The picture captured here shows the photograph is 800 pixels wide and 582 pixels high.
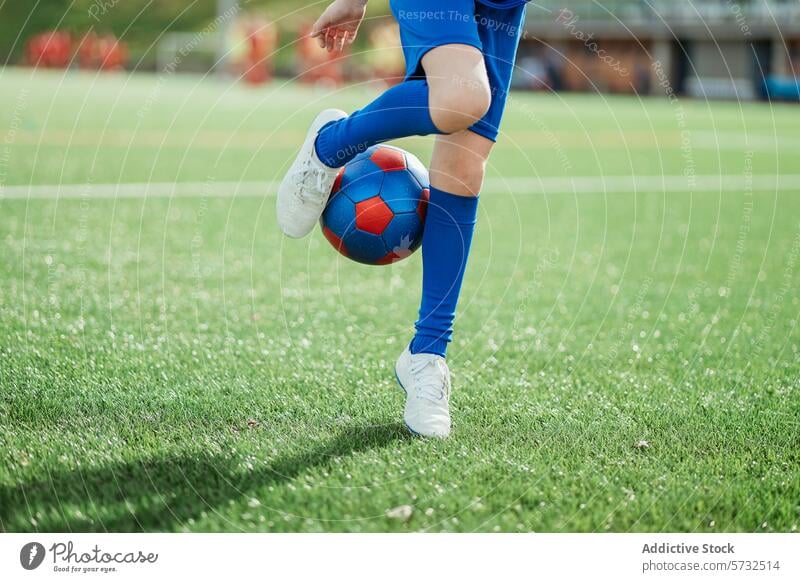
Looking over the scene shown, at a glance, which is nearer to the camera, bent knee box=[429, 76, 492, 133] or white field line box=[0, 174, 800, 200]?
bent knee box=[429, 76, 492, 133]

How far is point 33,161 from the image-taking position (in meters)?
9.70

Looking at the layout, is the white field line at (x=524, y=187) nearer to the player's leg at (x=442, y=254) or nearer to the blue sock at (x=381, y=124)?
the blue sock at (x=381, y=124)

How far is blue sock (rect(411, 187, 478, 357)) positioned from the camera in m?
3.21

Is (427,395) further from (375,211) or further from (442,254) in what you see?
(375,211)

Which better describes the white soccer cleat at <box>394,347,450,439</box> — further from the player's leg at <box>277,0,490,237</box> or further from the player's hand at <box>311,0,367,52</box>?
the player's hand at <box>311,0,367,52</box>

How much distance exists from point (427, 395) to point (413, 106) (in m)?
0.90

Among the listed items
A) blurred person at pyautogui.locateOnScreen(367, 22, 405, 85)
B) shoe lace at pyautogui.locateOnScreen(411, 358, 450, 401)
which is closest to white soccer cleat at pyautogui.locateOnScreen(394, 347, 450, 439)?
shoe lace at pyautogui.locateOnScreen(411, 358, 450, 401)

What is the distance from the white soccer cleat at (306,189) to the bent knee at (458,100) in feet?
1.70

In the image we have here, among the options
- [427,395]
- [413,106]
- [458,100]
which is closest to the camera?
[458,100]

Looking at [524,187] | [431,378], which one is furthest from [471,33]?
[524,187]

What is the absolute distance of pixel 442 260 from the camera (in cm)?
322

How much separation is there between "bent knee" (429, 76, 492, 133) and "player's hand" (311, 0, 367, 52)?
0.66 m

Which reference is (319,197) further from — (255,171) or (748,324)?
(255,171)

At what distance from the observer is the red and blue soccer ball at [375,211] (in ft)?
10.9
